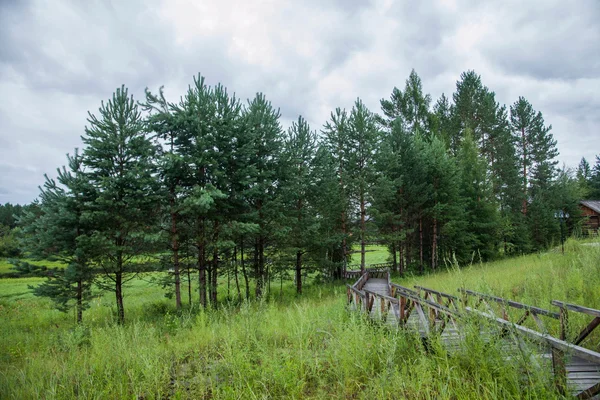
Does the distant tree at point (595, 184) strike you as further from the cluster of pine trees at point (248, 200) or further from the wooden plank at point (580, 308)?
the wooden plank at point (580, 308)

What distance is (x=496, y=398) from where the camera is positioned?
95.7 inches

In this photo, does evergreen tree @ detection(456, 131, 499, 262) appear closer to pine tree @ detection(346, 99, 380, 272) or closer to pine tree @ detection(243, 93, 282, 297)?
pine tree @ detection(346, 99, 380, 272)

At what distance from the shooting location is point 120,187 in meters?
11.5

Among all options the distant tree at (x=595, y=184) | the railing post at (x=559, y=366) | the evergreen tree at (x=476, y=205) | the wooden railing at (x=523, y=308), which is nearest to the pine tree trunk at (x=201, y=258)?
the wooden railing at (x=523, y=308)

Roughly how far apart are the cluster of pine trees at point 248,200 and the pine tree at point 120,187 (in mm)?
54

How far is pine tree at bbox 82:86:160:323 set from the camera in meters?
11.2

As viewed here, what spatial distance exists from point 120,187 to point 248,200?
574 centimetres

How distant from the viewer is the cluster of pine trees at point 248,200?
452 inches

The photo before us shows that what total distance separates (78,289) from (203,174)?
732 centimetres

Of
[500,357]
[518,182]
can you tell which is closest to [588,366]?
[500,357]

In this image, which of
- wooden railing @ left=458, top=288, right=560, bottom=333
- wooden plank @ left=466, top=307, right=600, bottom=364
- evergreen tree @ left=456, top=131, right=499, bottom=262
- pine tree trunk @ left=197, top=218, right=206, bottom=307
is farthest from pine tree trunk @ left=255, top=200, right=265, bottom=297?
evergreen tree @ left=456, top=131, right=499, bottom=262

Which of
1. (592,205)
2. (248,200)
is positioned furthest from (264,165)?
(592,205)

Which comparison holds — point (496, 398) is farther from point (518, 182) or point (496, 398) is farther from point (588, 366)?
point (518, 182)

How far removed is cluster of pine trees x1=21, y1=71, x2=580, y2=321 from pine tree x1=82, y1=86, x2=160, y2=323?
0.18 ft
